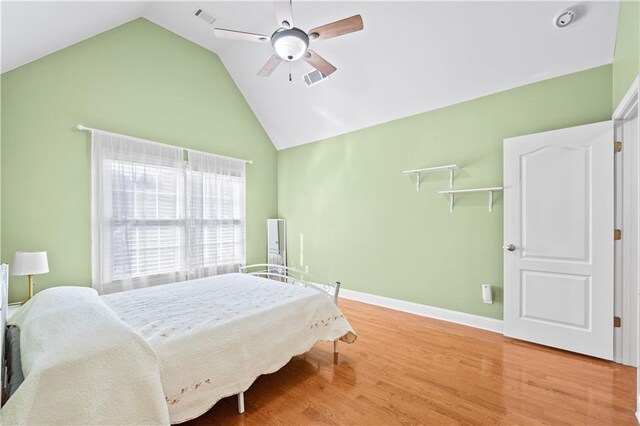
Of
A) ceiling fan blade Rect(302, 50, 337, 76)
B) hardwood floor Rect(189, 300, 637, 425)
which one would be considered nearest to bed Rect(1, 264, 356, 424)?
hardwood floor Rect(189, 300, 637, 425)

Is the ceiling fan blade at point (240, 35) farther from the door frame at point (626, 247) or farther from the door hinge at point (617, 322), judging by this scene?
the door hinge at point (617, 322)

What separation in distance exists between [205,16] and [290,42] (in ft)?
7.01

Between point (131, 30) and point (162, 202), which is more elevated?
point (131, 30)

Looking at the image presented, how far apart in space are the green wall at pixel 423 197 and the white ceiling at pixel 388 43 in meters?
0.22

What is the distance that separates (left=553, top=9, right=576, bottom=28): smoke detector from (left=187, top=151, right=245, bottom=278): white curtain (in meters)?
4.16

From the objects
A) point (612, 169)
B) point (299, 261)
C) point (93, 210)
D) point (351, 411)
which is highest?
point (612, 169)

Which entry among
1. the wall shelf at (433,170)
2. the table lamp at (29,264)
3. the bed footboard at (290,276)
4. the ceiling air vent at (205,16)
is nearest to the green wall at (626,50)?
the wall shelf at (433,170)

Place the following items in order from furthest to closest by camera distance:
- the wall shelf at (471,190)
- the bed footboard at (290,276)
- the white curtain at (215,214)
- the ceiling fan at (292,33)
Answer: the white curtain at (215,214) < the wall shelf at (471,190) < the bed footboard at (290,276) < the ceiling fan at (292,33)

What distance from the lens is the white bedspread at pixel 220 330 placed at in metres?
1.56

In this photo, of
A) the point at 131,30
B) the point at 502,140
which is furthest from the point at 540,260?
the point at 131,30

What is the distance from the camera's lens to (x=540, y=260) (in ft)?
9.36

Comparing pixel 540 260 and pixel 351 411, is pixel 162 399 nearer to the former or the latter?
pixel 351 411

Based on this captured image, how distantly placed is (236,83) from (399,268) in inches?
154

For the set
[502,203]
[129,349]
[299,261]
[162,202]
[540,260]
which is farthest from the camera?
[299,261]
